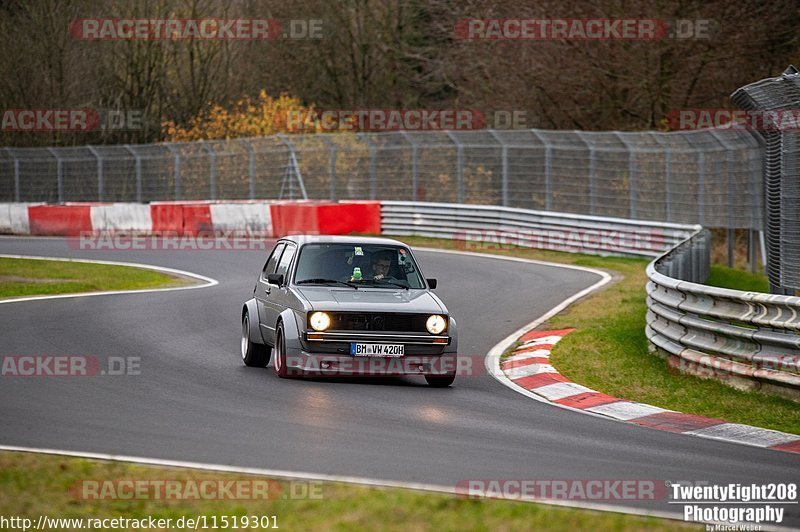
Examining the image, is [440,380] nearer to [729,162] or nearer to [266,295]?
[266,295]

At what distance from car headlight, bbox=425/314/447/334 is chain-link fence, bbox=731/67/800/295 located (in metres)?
3.44

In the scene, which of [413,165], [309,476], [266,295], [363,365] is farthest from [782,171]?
[413,165]

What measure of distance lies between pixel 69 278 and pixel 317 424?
15.9 meters

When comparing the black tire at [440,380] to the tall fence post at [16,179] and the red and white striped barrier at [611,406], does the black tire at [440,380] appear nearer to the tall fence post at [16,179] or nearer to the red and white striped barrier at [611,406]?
the red and white striped barrier at [611,406]

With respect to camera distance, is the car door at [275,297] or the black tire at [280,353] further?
the car door at [275,297]

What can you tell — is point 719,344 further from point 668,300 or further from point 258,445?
point 258,445

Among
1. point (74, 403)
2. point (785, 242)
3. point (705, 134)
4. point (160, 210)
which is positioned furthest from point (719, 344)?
point (160, 210)

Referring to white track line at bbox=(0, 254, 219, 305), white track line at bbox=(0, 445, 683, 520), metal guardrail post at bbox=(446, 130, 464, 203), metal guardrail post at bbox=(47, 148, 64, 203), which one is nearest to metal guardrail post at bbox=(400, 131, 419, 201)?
metal guardrail post at bbox=(446, 130, 464, 203)

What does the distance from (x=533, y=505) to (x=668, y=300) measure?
7082 millimetres

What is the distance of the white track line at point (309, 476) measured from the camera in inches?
267

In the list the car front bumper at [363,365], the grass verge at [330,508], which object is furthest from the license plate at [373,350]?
the grass verge at [330,508]

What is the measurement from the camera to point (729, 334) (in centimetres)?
1174

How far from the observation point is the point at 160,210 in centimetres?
3612

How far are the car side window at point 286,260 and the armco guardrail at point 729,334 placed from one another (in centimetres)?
406
